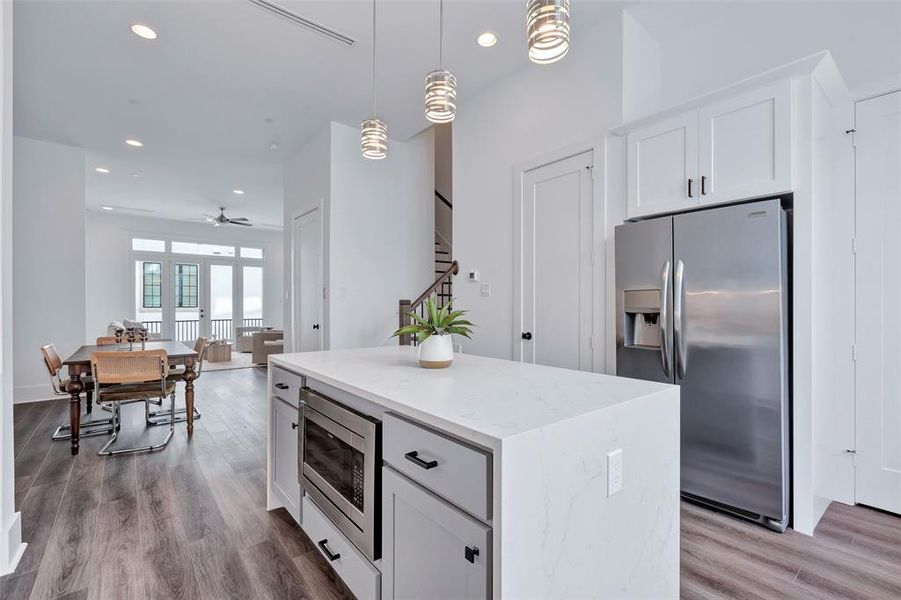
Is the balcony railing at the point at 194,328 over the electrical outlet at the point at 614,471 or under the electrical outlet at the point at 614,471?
under

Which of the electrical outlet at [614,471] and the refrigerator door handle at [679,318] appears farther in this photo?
the refrigerator door handle at [679,318]

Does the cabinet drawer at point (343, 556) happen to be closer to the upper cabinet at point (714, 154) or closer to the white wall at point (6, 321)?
the white wall at point (6, 321)

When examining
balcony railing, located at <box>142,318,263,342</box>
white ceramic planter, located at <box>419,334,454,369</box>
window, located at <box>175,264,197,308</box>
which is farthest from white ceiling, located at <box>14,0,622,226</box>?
balcony railing, located at <box>142,318,263,342</box>

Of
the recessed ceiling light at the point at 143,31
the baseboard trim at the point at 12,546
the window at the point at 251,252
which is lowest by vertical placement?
the baseboard trim at the point at 12,546

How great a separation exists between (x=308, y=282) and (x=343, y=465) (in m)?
3.96

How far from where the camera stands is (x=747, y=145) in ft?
7.52

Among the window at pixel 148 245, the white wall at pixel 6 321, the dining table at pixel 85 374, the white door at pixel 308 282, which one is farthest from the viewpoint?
the window at pixel 148 245

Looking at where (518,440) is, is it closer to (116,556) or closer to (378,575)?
(378,575)

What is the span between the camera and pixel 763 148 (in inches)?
88.1

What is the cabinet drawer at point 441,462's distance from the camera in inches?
39.9

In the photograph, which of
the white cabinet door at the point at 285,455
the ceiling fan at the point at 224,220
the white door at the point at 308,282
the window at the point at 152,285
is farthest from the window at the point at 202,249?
the white cabinet door at the point at 285,455

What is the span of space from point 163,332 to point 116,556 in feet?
30.2

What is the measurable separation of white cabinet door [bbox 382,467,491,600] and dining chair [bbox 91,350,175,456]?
116 inches

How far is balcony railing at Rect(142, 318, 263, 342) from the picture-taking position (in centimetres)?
980
